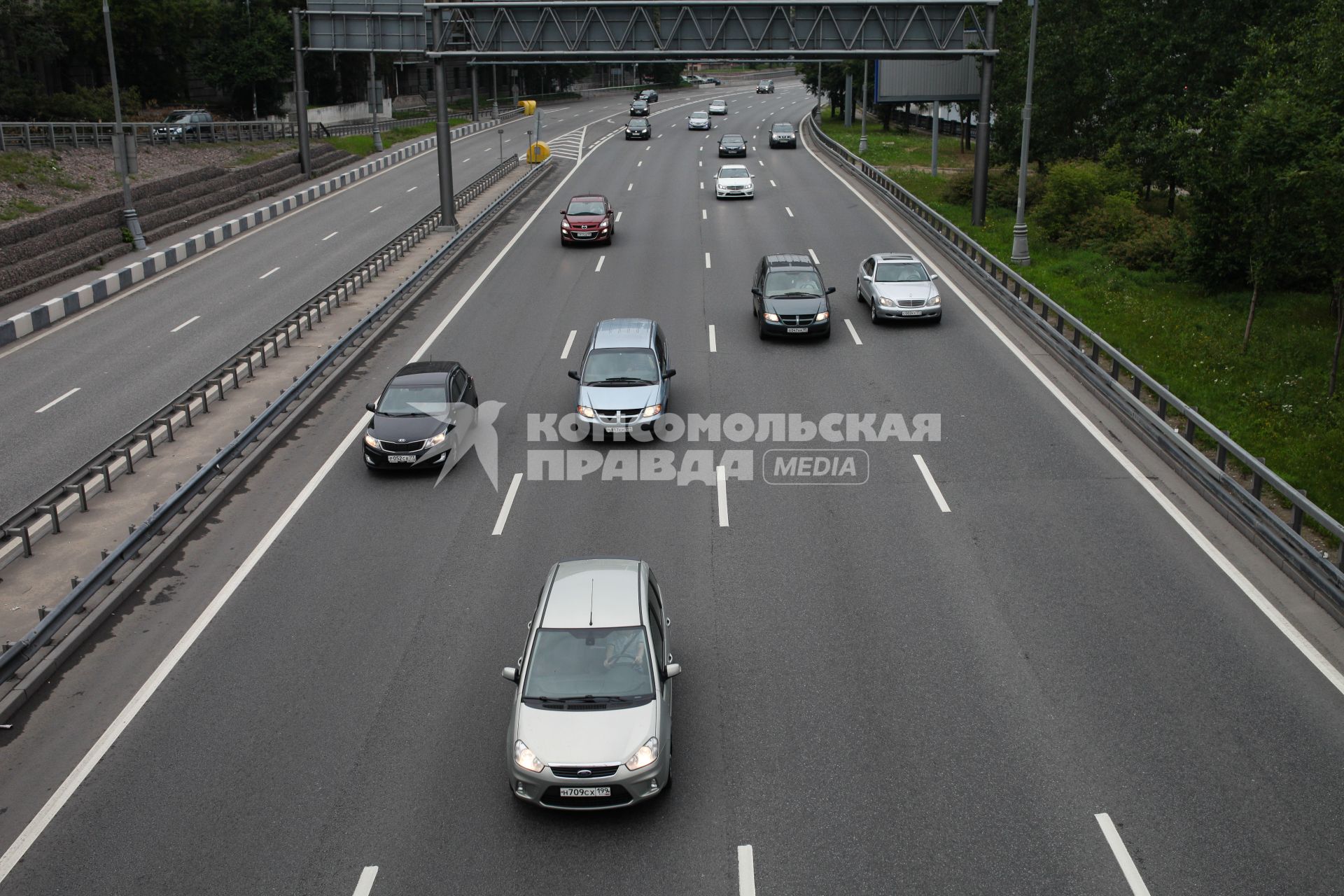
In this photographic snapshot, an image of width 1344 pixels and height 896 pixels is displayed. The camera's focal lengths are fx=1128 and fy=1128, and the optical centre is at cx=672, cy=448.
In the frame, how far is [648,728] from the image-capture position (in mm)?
10250

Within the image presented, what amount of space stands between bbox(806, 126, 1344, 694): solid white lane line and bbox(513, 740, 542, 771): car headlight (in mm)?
7777

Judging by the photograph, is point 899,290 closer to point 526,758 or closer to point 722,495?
point 722,495

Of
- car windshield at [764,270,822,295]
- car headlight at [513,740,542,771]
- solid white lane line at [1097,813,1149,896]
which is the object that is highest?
car windshield at [764,270,822,295]

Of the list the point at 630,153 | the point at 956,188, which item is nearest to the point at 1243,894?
the point at 956,188

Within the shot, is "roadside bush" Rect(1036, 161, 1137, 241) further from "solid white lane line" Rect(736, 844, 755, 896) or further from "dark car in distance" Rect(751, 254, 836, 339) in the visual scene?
"solid white lane line" Rect(736, 844, 755, 896)

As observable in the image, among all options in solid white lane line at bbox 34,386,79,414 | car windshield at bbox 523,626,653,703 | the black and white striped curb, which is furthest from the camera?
the black and white striped curb

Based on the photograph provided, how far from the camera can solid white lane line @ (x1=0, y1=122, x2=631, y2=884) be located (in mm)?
10039

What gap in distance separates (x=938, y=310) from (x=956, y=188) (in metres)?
20.9

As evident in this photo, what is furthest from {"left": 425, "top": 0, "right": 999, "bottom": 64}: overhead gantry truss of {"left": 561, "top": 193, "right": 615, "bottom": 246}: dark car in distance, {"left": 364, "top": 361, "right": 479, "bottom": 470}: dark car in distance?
{"left": 364, "top": 361, "right": 479, "bottom": 470}: dark car in distance

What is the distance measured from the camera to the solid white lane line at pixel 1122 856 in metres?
9.17

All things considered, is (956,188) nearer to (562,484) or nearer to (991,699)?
(562,484)

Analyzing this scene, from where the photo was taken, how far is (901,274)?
91.5 ft

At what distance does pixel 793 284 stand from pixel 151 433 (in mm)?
14277

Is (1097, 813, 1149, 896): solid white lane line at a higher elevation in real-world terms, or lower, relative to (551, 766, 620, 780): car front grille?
lower
